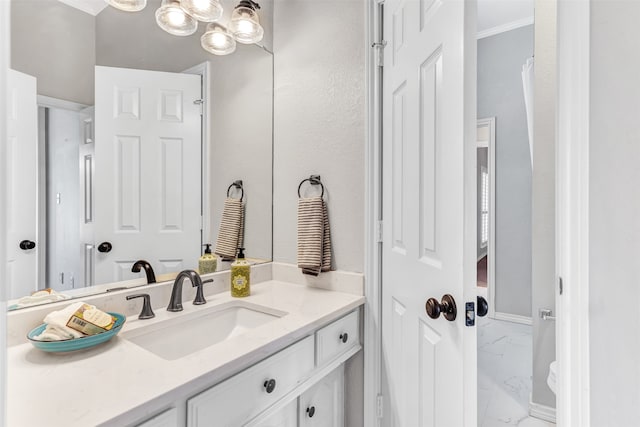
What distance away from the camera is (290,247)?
5.54 ft

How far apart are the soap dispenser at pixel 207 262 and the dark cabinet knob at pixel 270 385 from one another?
2.16ft

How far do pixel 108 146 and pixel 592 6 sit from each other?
4.66ft

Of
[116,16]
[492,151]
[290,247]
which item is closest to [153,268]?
[290,247]

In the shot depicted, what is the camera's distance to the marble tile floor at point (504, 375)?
1845mm

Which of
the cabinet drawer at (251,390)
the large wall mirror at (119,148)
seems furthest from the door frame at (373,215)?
the large wall mirror at (119,148)

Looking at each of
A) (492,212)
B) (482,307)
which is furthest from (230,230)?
(492,212)

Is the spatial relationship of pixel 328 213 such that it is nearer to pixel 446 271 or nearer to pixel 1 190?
pixel 446 271

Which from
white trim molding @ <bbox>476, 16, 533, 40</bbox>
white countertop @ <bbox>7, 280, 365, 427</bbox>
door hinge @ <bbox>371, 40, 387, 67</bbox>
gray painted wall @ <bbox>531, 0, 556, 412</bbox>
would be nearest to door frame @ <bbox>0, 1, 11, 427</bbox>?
white countertop @ <bbox>7, 280, 365, 427</bbox>

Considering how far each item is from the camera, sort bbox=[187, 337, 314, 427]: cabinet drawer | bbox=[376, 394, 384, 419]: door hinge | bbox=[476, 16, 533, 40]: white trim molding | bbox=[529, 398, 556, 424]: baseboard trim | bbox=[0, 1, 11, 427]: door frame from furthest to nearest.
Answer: bbox=[476, 16, 533, 40]: white trim molding
bbox=[529, 398, 556, 424]: baseboard trim
bbox=[376, 394, 384, 419]: door hinge
bbox=[187, 337, 314, 427]: cabinet drawer
bbox=[0, 1, 11, 427]: door frame

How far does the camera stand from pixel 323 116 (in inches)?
61.6

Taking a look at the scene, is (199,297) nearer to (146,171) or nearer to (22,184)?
(146,171)

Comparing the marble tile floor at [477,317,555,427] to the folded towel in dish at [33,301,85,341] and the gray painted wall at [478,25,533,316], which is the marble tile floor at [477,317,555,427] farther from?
the folded towel in dish at [33,301,85,341]

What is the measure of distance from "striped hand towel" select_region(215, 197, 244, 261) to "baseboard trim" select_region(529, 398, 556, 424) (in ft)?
6.47

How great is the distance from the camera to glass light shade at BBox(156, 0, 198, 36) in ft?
4.12
